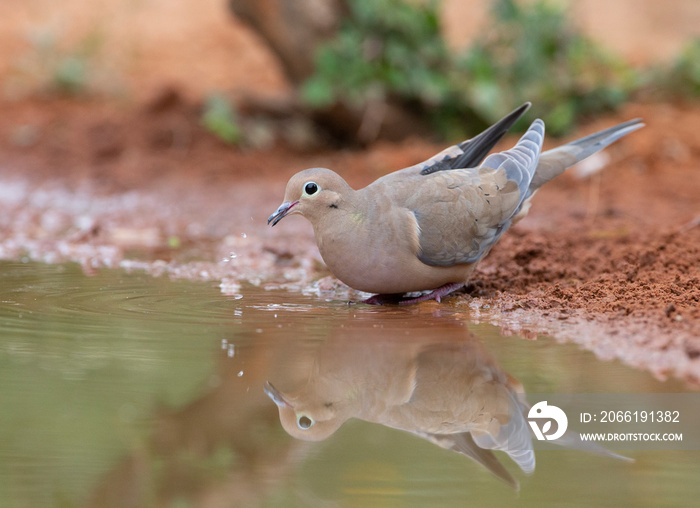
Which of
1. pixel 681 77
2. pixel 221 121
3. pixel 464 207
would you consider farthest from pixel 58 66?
pixel 464 207

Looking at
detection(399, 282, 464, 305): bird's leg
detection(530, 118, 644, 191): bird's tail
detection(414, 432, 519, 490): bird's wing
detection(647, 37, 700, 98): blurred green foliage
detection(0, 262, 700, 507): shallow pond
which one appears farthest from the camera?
detection(647, 37, 700, 98): blurred green foliage

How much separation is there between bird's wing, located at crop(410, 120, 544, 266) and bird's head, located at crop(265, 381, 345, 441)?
1615mm

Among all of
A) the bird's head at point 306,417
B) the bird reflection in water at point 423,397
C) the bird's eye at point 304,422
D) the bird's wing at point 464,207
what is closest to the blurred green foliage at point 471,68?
the bird's wing at point 464,207

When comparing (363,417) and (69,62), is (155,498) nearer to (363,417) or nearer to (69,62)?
(363,417)

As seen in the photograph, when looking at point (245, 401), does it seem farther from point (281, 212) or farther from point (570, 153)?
point (570, 153)

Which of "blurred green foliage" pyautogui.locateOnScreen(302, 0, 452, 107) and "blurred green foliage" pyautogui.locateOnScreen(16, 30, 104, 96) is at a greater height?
"blurred green foliage" pyautogui.locateOnScreen(16, 30, 104, 96)

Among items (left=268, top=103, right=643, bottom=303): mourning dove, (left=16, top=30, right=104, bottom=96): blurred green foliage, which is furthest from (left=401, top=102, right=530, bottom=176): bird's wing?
(left=16, top=30, right=104, bottom=96): blurred green foliage

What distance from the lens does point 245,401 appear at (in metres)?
3.11

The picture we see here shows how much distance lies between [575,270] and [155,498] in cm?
340

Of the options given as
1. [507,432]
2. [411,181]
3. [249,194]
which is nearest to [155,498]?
[507,432]

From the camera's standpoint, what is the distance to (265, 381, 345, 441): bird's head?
2.80 metres

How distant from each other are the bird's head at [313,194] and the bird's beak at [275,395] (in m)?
1.40

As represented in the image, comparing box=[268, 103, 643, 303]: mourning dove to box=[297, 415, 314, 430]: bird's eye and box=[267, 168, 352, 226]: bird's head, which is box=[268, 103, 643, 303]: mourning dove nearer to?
box=[267, 168, 352, 226]: bird's head

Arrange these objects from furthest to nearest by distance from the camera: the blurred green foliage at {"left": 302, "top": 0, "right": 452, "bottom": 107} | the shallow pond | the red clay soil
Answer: the blurred green foliage at {"left": 302, "top": 0, "right": 452, "bottom": 107}
the red clay soil
the shallow pond
